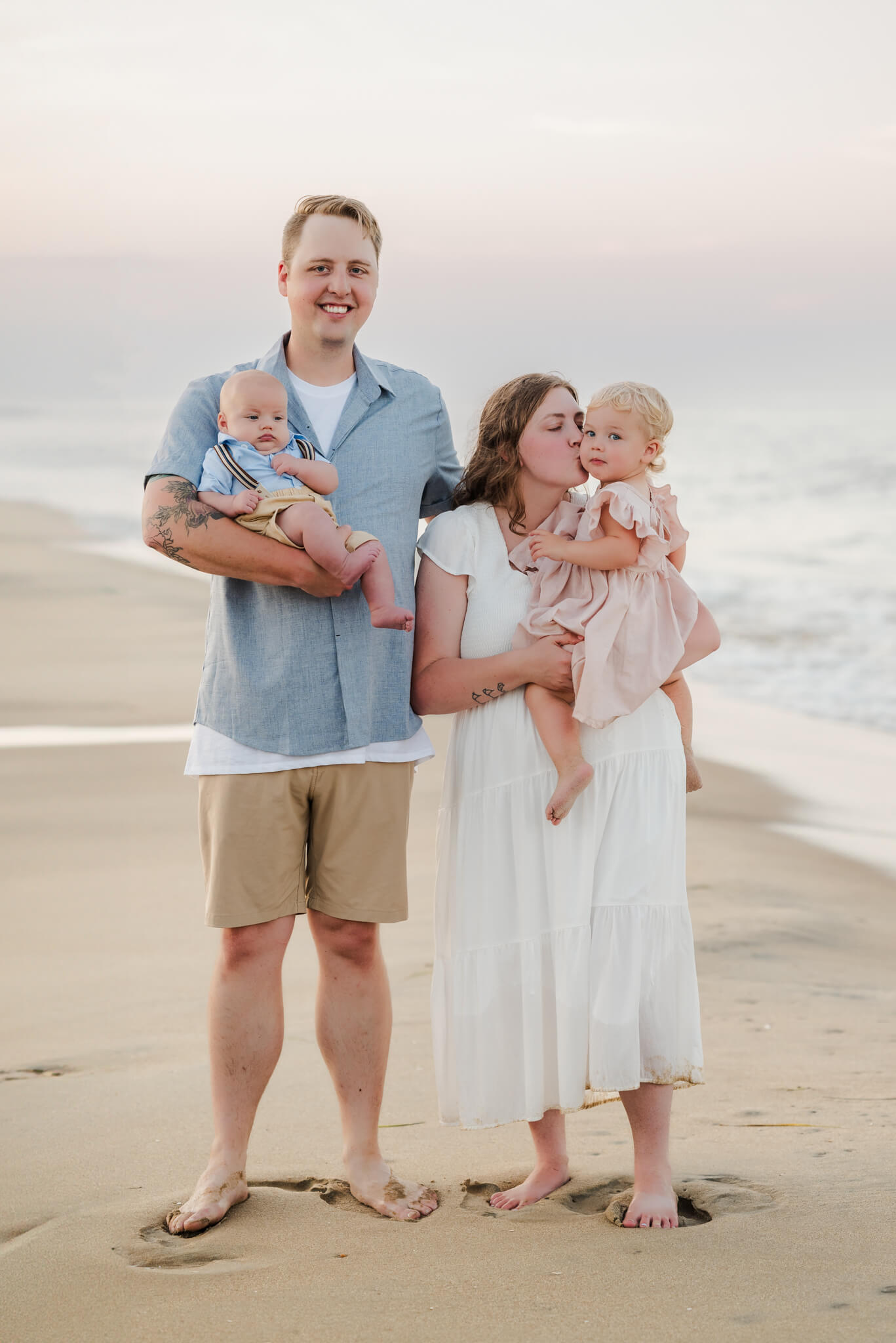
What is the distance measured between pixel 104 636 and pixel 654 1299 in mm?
8996

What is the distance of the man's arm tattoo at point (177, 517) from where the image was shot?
2.94 meters

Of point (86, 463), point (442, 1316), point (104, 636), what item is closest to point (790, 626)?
point (104, 636)

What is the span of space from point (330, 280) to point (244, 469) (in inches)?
20.0

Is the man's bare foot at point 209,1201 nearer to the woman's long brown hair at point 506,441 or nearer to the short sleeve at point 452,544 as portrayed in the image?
the short sleeve at point 452,544

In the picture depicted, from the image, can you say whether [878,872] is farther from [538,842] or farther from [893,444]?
[893,444]

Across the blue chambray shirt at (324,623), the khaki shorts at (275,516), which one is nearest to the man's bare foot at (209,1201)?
the blue chambray shirt at (324,623)

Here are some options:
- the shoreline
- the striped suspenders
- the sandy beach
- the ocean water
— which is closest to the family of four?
the striped suspenders

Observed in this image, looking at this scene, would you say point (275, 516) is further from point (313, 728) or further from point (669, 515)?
point (669, 515)

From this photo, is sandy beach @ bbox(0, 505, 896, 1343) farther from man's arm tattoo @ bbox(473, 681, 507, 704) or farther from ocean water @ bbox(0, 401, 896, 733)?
ocean water @ bbox(0, 401, 896, 733)

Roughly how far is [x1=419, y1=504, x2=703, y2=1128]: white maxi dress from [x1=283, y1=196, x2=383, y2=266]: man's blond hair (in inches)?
30.0

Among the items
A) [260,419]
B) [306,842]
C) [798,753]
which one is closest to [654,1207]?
[306,842]

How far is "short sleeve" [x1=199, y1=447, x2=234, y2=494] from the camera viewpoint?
117 inches

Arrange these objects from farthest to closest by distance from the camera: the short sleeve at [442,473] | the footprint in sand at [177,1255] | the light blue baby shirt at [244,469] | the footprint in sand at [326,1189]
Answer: the short sleeve at [442,473]
the footprint in sand at [326,1189]
the light blue baby shirt at [244,469]
the footprint in sand at [177,1255]

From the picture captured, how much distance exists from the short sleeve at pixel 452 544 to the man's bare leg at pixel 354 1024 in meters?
0.89
